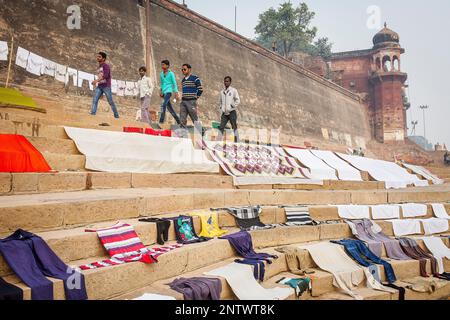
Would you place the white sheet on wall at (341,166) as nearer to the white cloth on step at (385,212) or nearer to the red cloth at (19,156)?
the white cloth on step at (385,212)

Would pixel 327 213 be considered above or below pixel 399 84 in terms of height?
below

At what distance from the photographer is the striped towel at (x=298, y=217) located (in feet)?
19.2

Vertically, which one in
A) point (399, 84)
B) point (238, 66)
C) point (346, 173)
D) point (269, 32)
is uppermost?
point (269, 32)

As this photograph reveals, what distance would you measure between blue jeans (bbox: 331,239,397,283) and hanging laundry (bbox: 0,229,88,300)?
3975mm

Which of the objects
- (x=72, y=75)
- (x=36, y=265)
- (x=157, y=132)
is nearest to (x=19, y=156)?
(x=36, y=265)

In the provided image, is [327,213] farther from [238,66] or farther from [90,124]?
[238,66]

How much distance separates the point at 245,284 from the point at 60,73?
10047mm

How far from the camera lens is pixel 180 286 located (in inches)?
127

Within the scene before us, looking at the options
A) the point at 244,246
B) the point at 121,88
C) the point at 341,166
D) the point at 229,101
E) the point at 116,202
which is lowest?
the point at 244,246

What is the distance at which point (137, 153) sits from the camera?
635 cm

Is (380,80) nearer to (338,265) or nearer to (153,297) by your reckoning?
(338,265)

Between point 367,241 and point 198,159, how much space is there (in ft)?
11.4
